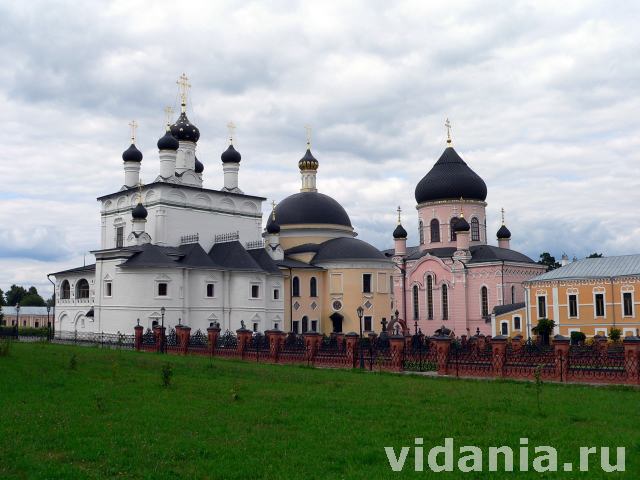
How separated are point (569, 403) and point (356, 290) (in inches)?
1340

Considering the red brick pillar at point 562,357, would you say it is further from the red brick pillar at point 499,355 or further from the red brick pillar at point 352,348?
the red brick pillar at point 352,348

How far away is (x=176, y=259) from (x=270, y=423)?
30.3 metres

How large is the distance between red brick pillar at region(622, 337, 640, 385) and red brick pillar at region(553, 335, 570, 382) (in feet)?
5.01

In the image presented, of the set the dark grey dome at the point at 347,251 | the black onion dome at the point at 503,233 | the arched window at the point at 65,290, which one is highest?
the black onion dome at the point at 503,233

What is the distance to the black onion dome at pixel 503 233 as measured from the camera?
51.9m

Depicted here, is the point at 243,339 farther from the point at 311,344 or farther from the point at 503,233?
the point at 503,233

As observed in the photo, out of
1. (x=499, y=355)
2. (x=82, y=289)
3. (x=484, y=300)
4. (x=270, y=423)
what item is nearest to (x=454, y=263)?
(x=484, y=300)

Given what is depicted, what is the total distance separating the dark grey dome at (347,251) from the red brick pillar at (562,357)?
28.9m

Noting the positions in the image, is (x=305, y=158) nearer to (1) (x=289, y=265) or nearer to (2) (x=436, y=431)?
(1) (x=289, y=265)

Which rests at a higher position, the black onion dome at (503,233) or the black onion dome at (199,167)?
the black onion dome at (199,167)

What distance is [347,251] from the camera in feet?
156

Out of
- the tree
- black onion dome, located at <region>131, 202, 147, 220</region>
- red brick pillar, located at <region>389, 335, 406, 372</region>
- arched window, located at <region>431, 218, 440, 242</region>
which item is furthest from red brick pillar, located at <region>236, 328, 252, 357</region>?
the tree

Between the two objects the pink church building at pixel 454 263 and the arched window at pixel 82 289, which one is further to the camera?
the pink church building at pixel 454 263

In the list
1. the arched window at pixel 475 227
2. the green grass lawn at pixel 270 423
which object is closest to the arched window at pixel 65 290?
the arched window at pixel 475 227
